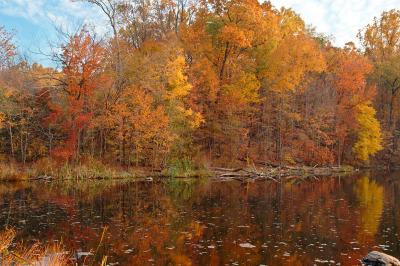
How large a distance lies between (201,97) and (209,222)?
2717 centimetres

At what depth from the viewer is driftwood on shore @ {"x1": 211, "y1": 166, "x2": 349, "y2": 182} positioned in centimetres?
4309

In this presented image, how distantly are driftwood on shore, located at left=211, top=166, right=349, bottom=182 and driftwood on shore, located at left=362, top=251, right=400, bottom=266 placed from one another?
27310 millimetres

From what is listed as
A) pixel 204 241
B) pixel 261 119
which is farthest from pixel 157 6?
pixel 204 241

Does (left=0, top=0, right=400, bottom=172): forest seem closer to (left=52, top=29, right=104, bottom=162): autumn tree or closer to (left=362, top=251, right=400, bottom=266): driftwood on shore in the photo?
(left=52, top=29, right=104, bottom=162): autumn tree

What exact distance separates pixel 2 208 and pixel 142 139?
1819 centimetres

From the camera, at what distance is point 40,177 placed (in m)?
35.7

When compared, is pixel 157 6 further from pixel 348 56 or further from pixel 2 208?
pixel 2 208

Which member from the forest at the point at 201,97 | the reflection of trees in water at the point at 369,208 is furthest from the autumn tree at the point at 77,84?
the reflection of trees in water at the point at 369,208

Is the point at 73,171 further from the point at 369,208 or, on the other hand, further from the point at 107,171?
the point at 369,208

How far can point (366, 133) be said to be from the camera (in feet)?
180

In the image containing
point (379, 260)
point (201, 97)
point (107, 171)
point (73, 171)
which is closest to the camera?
point (379, 260)

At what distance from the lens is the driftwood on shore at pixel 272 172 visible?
43.1 meters

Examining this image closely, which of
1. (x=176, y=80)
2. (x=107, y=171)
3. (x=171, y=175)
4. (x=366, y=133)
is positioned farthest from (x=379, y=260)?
(x=366, y=133)

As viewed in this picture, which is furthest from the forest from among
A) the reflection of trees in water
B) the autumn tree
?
the reflection of trees in water
